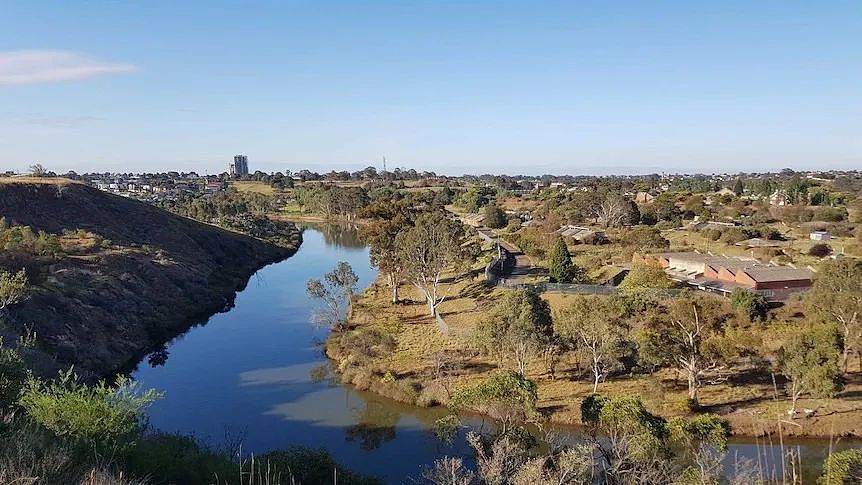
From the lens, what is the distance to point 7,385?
14.4 meters

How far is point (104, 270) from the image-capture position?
42.2 metres

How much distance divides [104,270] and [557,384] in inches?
1345

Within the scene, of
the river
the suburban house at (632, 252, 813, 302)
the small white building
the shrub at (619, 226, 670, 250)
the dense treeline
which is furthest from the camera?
the dense treeline

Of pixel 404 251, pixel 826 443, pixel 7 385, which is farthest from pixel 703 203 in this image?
pixel 7 385

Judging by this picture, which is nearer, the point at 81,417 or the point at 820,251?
the point at 81,417

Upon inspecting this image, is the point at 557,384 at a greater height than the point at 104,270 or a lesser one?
lesser

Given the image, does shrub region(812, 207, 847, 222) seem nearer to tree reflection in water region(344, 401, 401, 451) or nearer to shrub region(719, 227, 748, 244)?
shrub region(719, 227, 748, 244)

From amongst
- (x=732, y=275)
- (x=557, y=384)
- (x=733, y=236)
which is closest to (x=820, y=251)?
(x=733, y=236)

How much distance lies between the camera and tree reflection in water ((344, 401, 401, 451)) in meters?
22.6

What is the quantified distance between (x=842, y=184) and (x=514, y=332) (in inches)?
4454

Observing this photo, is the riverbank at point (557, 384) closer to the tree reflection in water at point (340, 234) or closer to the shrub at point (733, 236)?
the shrub at point (733, 236)

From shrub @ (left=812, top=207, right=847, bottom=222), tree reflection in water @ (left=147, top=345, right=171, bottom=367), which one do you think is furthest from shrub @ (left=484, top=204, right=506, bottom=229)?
tree reflection in water @ (left=147, top=345, right=171, bottom=367)

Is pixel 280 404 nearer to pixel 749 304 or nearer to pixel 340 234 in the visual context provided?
pixel 749 304

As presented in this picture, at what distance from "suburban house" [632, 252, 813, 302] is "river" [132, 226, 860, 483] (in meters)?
13.8
